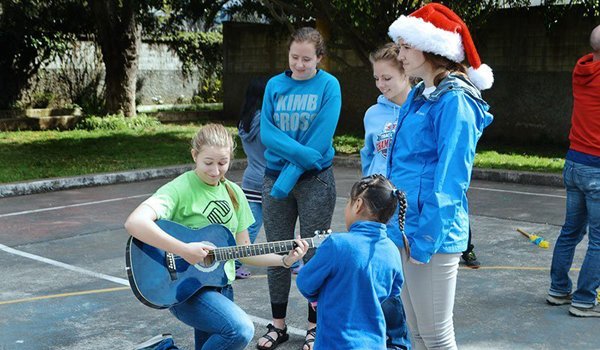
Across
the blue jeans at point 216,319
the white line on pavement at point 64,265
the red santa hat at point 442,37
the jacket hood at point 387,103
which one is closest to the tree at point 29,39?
the white line on pavement at point 64,265

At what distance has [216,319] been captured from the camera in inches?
155

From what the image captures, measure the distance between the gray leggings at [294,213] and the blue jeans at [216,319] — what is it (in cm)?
120

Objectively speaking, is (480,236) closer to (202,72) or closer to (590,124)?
(590,124)

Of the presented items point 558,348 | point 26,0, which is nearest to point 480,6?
point 26,0

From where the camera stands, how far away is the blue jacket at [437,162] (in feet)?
11.6

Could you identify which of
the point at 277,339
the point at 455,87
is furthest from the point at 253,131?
the point at 455,87

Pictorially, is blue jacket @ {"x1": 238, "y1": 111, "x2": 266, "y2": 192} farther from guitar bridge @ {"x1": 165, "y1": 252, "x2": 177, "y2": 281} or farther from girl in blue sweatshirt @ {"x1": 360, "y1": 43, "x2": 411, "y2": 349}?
guitar bridge @ {"x1": 165, "y1": 252, "x2": 177, "y2": 281}

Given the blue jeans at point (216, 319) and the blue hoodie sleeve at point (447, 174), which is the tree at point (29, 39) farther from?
the blue hoodie sleeve at point (447, 174)

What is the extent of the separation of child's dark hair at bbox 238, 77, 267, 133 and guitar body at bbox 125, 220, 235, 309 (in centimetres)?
291

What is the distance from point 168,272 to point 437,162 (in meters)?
1.43

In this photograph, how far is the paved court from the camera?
17.9ft

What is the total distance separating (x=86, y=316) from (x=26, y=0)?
15.0 meters

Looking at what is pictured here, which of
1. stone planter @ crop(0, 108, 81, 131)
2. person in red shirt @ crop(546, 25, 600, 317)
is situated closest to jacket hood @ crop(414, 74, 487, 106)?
person in red shirt @ crop(546, 25, 600, 317)

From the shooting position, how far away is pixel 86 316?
233 inches
